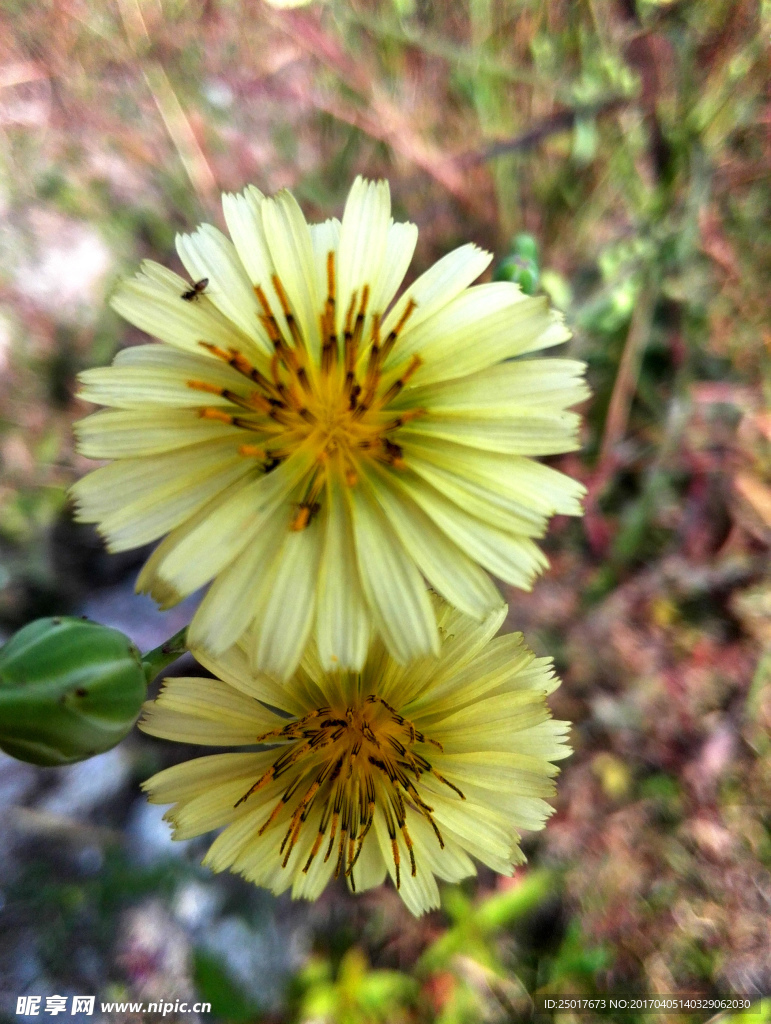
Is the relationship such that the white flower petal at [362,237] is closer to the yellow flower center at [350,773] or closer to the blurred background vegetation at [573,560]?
the yellow flower center at [350,773]

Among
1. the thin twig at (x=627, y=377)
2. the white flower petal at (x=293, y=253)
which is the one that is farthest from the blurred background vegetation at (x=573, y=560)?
the white flower petal at (x=293, y=253)

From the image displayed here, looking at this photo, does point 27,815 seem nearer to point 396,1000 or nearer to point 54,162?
point 396,1000

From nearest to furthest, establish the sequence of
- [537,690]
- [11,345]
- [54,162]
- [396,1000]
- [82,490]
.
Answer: [82,490] → [537,690] → [396,1000] → [11,345] → [54,162]

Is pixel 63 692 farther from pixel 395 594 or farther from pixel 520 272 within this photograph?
pixel 520 272

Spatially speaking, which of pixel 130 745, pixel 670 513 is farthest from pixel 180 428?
pixel 670 513

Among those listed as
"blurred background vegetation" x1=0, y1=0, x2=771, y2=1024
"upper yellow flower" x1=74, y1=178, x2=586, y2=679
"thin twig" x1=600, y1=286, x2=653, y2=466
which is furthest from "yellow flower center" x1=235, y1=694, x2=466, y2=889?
"thin twig" x1=600, y1=286, x2=653, y2=466

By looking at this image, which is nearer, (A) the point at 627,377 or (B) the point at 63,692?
(B) the point at 63,692

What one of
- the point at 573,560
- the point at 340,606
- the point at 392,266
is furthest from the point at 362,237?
the point at 573,560

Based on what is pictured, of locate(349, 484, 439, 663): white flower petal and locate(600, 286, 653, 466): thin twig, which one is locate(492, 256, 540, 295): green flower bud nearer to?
locate(349, 484, 439, 663): white flower petal
